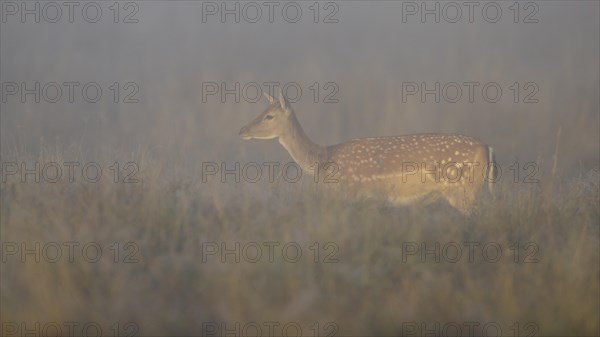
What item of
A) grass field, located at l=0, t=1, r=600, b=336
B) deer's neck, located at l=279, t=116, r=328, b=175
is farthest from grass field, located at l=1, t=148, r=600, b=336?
deer's neck, located at l=279, t=116, r=328, b=175

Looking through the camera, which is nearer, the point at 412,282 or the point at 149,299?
the point at 149,299

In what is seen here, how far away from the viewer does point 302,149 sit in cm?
971

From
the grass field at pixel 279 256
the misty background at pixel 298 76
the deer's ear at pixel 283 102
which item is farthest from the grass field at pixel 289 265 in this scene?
the misty background at pixel 298 76

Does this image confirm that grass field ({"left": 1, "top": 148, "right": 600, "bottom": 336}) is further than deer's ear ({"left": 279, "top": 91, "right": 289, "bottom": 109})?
No

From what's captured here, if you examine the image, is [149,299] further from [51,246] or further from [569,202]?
[569,202]

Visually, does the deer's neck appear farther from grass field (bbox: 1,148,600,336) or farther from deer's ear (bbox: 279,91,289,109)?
grass field (bbox: 1,148,600,336)

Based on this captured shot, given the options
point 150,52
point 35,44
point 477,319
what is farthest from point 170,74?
point 477,319

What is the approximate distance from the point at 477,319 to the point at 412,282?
56 centimetres

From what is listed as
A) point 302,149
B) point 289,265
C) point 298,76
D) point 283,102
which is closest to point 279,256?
point 289,265

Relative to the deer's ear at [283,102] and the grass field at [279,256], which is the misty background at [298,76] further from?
the deer's ear at [283,102]

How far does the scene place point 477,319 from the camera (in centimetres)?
526

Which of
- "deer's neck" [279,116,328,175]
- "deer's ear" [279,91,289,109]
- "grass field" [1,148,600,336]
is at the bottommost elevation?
"grass field" [1,148,600,336]

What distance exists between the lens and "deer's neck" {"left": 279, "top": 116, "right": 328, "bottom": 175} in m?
9.48

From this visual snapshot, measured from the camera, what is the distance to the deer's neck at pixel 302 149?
373 inches
